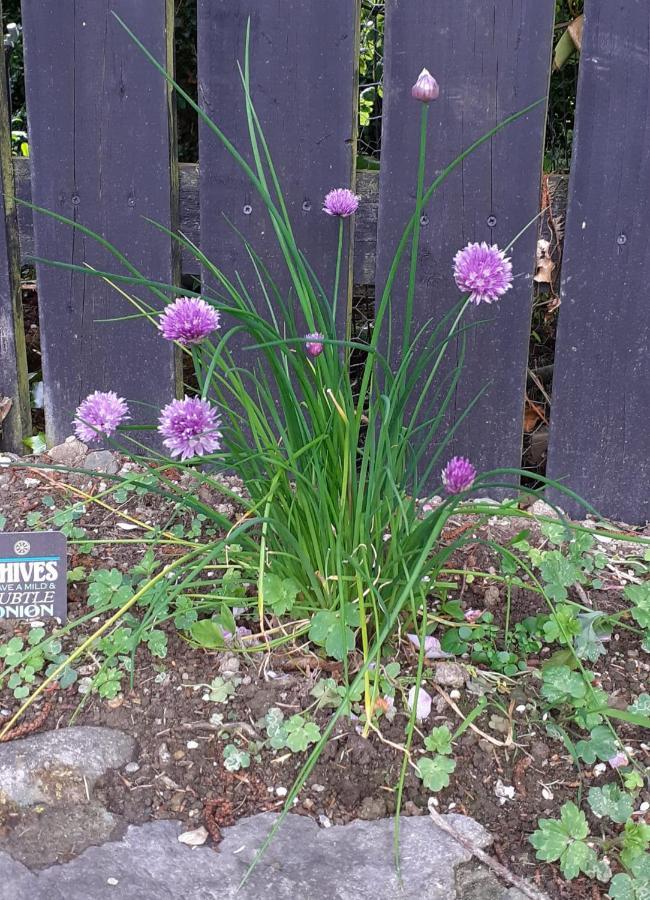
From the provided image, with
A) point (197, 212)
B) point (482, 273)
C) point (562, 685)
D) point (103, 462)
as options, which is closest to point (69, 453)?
point (103, 462)

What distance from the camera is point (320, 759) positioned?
138cm

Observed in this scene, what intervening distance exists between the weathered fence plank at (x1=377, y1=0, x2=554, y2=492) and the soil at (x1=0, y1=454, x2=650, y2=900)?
30.6 inches

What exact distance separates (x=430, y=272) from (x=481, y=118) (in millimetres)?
352

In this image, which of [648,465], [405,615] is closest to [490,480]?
[648,465]

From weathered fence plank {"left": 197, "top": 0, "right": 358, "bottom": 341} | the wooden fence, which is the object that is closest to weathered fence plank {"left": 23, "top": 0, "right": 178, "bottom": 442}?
the wooden fence

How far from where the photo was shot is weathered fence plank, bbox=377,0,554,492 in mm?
1934

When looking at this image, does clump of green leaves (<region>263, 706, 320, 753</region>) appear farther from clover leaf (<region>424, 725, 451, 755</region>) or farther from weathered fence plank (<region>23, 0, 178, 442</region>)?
weathered fence plank (<region>23, 0, 178, 442</region>)

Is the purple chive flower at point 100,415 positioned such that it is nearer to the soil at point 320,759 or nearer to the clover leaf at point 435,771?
the soil at point 320,759

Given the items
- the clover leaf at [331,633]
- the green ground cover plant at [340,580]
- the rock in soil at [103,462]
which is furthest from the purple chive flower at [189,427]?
the rock in soil at [103,462]

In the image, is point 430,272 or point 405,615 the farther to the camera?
point 430,272

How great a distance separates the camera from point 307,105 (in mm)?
2010

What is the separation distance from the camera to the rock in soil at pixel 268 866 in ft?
3.91

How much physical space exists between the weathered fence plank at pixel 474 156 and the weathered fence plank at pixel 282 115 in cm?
11

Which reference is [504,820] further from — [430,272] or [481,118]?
[481,118]
